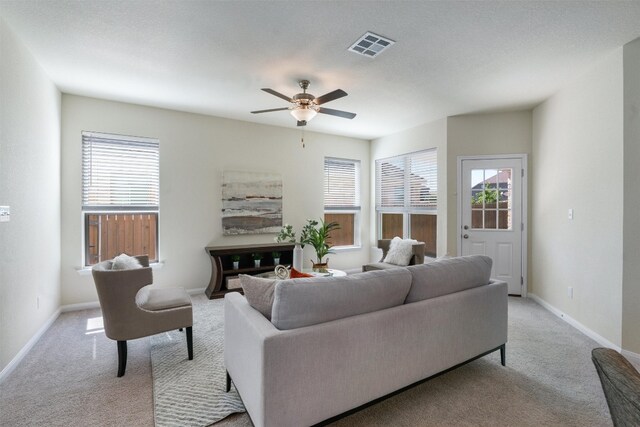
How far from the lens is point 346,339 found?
5.49ft

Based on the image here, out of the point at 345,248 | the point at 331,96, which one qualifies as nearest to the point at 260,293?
the point at 331,96

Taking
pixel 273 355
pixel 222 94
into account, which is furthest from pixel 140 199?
pixel 273 355

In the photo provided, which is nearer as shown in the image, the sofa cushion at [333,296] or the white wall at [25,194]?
the sofa cushion at [333,296]

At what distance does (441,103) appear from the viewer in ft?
13.3

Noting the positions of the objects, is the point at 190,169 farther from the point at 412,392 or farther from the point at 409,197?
the point at 412,392

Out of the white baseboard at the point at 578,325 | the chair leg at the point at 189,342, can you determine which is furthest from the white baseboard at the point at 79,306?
the white baseboard at the point at 578,325

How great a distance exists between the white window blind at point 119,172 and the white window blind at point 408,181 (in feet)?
12.9

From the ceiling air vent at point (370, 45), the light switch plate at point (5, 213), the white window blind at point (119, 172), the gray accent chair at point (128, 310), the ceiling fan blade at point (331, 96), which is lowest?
the gray accent chair at point (128, 310)

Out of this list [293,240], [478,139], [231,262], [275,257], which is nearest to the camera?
[478,139]

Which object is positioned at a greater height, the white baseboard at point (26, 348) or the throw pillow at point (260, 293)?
the throw pillow at point (260, 293)

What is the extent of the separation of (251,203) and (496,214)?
3723 mm

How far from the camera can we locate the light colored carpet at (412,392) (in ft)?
6.08

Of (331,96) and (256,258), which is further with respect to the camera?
(256,258)

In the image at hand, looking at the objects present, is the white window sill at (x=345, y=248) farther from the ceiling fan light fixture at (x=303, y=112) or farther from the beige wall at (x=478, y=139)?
the ceiling fan light fixture at (x=303, y=112)
